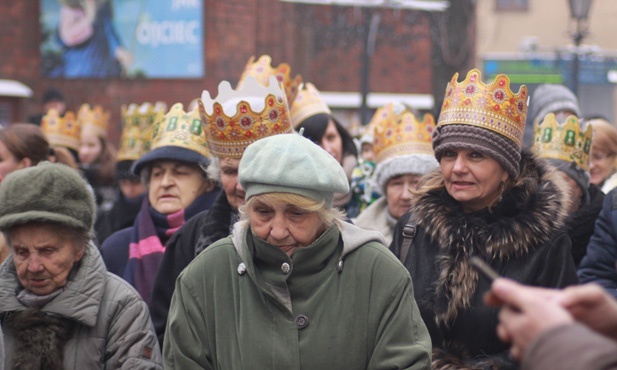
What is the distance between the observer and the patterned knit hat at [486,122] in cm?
459

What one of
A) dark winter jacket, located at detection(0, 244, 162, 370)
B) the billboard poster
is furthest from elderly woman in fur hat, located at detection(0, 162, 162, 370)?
the billboard poster

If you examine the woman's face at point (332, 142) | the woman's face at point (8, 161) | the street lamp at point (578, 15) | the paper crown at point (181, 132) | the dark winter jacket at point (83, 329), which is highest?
the street lamp at point (578, 15)

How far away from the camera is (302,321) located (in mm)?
3557

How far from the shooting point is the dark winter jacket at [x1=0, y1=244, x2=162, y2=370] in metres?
4.08

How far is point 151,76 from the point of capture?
1892cm

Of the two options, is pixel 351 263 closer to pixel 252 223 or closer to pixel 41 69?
pixel 252 223

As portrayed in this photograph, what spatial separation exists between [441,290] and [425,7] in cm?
1698

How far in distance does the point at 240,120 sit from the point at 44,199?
1235mm

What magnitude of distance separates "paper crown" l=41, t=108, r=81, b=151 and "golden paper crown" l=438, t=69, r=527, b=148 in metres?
5.43

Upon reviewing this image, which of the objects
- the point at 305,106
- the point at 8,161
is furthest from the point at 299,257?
the point at 305,106

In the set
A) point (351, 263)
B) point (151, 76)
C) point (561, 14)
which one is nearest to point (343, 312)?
point (351, 263)

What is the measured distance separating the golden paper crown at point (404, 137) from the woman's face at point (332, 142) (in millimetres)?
258

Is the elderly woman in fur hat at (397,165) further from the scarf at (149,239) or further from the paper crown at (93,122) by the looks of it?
the paper crown at (93,122)

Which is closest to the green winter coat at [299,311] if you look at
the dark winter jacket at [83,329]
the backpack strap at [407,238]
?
the dark winter jacket at [83,329]
